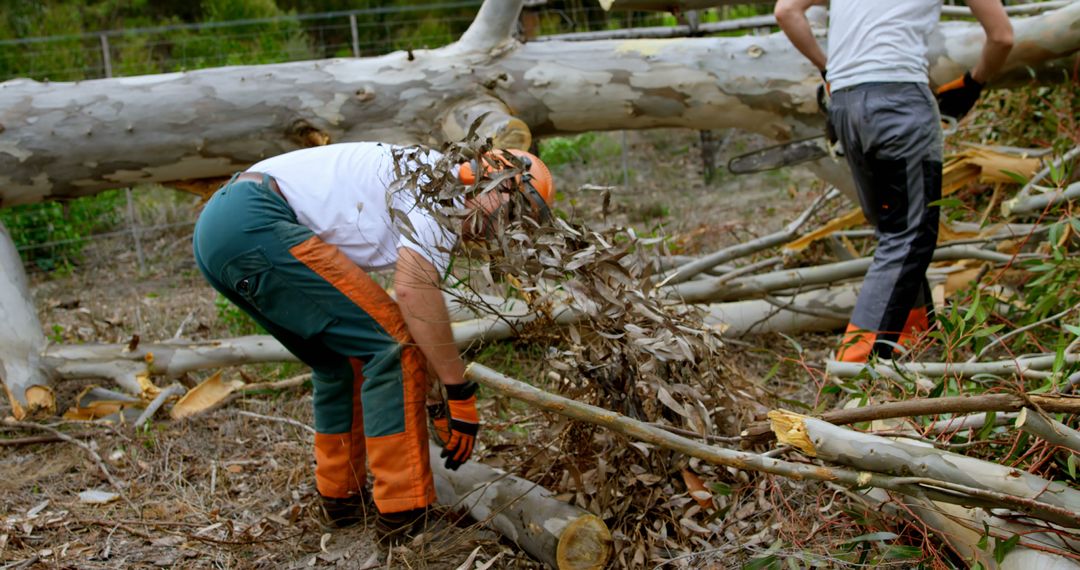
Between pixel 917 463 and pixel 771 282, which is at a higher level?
pixel 917 463

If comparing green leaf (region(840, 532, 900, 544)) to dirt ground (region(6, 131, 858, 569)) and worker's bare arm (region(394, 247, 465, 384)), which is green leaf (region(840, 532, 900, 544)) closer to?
dirt ground (region(6, 131, 858, 569))

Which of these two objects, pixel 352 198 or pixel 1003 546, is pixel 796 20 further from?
pixel 1003 546

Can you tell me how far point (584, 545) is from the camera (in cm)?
270

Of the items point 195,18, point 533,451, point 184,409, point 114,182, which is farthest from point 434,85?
point 195,18

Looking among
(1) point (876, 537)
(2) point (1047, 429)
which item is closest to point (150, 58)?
(1) point (876, 537)

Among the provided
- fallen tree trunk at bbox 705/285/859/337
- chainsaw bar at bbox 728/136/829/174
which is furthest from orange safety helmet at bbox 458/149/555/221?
chainsaw bar at bbox 728/136/829/174

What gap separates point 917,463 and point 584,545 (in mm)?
977

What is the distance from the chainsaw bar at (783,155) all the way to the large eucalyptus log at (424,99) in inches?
4.0

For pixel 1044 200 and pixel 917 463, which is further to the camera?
pixel 1044 200

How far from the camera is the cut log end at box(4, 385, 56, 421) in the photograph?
164 inches

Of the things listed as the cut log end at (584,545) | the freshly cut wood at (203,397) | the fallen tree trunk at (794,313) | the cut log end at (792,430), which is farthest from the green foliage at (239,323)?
the cut log end at (792,430)

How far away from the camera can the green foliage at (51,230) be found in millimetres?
7094

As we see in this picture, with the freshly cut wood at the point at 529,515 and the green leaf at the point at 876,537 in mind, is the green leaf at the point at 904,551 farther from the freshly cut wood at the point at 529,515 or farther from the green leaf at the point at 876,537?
the freshly cut wood at the point at 529,515

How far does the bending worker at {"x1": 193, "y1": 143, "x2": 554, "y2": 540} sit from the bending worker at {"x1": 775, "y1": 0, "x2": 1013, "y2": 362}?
1.48 m
